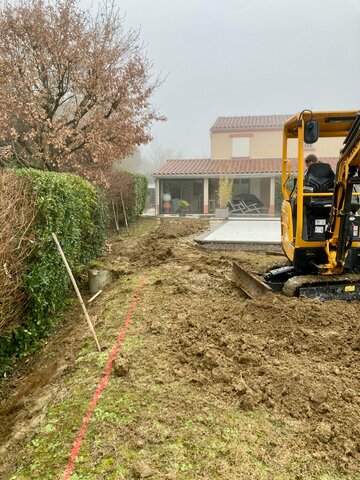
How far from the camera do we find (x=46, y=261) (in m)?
5.50

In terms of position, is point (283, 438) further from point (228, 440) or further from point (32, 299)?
point (32, 299)

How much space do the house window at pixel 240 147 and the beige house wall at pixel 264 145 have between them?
0.22 meters

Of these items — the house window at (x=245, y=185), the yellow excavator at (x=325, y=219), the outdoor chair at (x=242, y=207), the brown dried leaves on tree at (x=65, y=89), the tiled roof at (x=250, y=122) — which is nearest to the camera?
the yellow excavator at (x=325, y=219)

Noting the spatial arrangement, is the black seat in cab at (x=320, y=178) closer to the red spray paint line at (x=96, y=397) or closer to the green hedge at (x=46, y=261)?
the red spray paint line at (x=96, y=397)

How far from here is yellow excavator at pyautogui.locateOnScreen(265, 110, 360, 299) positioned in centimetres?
469

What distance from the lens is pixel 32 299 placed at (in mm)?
5133

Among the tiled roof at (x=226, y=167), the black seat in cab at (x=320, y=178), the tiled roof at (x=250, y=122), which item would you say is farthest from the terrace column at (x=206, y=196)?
the black seat in cab at (x=320, y=178)

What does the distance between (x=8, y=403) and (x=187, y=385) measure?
6.69 feet

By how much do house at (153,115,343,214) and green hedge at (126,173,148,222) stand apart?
12.6 ft

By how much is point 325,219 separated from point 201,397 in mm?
3253

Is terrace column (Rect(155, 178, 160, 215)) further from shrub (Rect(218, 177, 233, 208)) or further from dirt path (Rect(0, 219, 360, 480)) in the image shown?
dirt path (Rect(0, 219, 360, 480))

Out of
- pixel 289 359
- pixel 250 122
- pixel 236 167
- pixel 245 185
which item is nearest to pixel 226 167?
pixel 236 167

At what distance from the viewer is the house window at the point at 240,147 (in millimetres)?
28219

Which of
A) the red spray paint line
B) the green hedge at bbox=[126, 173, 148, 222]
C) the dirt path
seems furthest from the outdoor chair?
the red spray paint line
